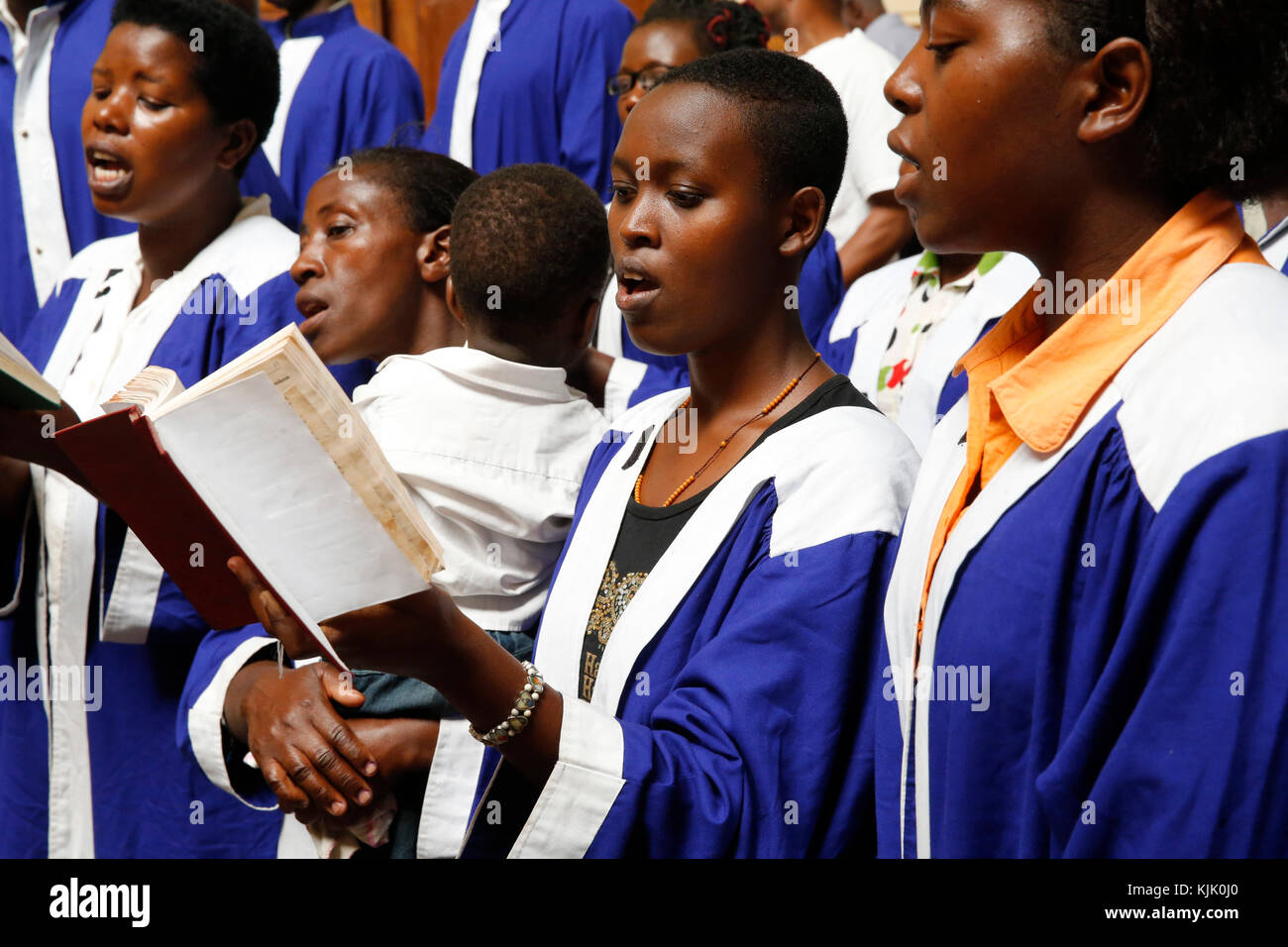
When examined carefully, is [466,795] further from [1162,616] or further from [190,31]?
[190,31]

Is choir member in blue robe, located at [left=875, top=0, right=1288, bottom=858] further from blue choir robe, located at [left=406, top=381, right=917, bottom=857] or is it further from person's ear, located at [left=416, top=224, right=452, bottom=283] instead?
person's ear, located at [left=416, top=224, right=452, bottom=283]

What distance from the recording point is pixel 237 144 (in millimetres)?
2830

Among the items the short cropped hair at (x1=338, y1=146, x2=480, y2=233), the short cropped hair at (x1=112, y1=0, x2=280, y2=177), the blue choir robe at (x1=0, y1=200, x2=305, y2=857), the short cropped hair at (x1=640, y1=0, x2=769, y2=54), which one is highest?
the short cropped hair at (x1=640, y1=0, x2=769, y2=54)

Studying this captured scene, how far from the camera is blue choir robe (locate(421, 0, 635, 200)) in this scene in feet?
12.3

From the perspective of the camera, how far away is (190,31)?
2.75m

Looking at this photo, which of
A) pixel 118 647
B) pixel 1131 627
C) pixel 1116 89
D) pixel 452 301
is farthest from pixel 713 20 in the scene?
pixel 1131 627

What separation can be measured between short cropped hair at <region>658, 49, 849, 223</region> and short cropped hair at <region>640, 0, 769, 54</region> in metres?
1.70

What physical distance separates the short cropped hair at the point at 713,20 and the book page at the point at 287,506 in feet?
8.04

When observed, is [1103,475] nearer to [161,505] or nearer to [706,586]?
[706,586]

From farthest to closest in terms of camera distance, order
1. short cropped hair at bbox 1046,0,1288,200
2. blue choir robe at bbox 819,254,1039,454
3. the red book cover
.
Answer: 1. blue choir robe at bbox 819,254,1039,454
2. the red book cover
3. short cropped hair at bbox 1046,0,1288,200

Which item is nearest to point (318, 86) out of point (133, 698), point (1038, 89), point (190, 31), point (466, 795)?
point (190, 31)

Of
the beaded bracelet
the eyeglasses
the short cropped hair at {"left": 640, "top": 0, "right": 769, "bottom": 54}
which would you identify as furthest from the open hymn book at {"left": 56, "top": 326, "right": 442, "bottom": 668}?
the short cropped hair at {"left": 640, "top": 0, "right": 769, "bottom": 54}

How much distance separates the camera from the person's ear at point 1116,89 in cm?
118

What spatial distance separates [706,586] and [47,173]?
277 cm
